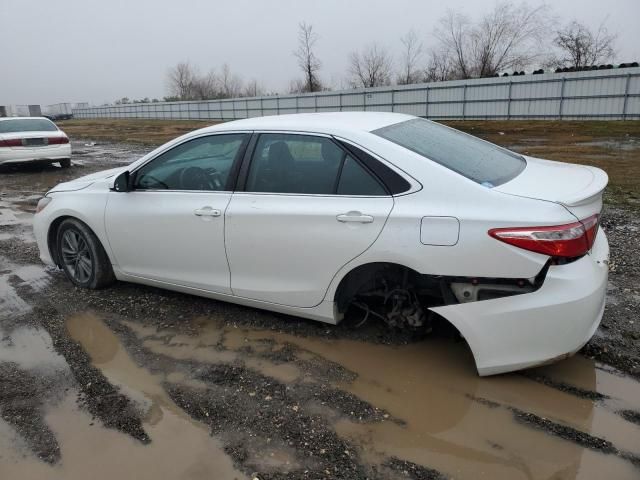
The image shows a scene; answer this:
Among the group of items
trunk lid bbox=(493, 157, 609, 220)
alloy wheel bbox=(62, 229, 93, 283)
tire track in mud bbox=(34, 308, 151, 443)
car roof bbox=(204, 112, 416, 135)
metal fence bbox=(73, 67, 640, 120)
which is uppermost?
metal fence bbox=(73, 67, 640, 120)

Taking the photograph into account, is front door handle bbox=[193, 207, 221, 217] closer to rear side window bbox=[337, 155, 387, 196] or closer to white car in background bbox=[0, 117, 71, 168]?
rear side window bbox=[337, 155, 387, 196]

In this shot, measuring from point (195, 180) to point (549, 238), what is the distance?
2583 mm

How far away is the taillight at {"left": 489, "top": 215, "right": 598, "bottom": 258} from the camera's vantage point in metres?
2.68

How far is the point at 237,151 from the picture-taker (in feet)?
12.4

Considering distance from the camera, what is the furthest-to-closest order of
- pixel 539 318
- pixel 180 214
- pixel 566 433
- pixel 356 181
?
pixel 180 214 < pixel 356 181 < pixel 539 318 < pixel 566 433

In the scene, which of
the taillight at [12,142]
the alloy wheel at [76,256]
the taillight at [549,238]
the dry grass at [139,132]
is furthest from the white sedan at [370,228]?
the dry grass at [139,132]

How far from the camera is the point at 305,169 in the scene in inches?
138

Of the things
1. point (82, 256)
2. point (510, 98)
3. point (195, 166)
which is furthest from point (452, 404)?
point (510, 98)

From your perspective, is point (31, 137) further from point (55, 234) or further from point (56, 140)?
point (55, 234)

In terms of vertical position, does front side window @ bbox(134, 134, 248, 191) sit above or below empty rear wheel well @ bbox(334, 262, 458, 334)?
above

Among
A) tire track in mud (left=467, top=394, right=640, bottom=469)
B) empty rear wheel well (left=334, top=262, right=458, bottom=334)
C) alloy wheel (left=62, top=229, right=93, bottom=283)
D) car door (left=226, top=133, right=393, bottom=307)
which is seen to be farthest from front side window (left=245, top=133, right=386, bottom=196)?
alloy wheel (left=62, top=229, right=93, bottom=283)

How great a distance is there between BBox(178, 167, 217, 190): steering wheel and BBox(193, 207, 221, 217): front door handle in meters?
0.19

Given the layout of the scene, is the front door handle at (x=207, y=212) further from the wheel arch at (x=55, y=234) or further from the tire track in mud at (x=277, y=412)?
the wheel arch at (x=55, y=234)

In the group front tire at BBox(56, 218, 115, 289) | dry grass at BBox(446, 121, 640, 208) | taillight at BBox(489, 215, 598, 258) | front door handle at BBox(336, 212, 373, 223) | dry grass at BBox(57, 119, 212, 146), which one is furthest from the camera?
dry grass at BBox(57, 119, 212, 146)
